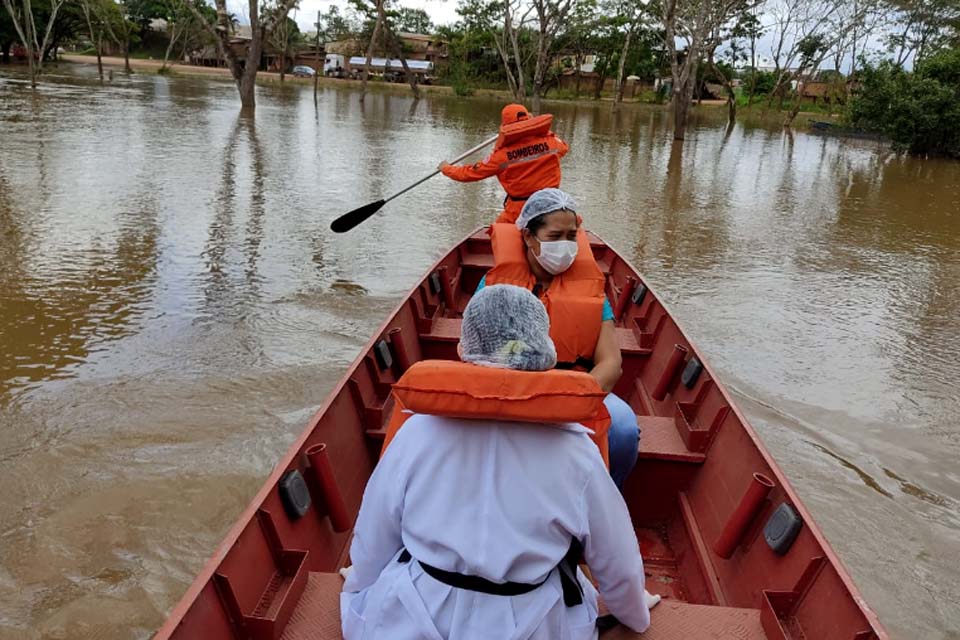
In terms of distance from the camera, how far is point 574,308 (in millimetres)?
2920

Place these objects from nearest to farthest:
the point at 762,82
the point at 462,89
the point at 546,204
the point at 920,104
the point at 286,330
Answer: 1. the point at 546,204
2. the point at 286,330
3. the point at 920,104
4. the point at 462,89
5. the point at 762,82

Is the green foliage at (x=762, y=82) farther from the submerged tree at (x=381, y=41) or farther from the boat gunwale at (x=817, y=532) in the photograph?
the boat gunwale at (x=817, y=532)

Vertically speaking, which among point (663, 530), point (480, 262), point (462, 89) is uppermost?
point (462, 89)

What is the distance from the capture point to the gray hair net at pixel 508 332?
5.19ft

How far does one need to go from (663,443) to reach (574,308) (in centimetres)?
88

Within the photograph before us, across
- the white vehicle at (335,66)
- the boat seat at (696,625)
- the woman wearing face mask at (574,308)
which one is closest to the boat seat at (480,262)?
the woman wearing face mask at (574,308)

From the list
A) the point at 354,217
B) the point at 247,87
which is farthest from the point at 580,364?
the point at 247,87

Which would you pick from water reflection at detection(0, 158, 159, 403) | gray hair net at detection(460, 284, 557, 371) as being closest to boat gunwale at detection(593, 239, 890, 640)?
gray hair net at detection(460, 284, 557, 371)

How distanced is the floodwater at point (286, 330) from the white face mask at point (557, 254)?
2159 mm

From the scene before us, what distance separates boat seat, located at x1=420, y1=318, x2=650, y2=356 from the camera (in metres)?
4.57

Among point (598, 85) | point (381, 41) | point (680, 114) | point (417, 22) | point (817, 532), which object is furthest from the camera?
point (417, 22)

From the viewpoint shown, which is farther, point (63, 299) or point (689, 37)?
point (689, 37)

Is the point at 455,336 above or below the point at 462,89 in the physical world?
below

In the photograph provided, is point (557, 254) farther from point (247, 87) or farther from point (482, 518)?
point (247, 87)
